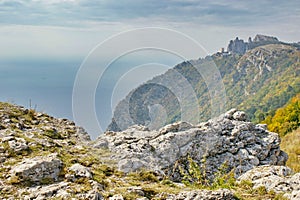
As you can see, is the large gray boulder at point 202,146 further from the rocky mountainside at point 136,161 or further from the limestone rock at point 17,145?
the limestone rock at point 17,145

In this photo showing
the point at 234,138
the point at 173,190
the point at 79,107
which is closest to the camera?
the point at 173,190

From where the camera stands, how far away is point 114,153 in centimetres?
919

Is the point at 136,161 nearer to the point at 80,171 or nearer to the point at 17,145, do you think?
the point at 80,171

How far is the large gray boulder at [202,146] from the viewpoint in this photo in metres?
9.89

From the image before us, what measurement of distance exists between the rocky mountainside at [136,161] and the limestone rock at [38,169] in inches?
0.7

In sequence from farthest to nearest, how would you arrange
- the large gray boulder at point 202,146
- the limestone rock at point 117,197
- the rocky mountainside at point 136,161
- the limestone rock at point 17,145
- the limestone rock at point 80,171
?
the large gray boulder at point 202,146
the limestone rock at point 17,145
the limestone rock at point 80,171
the rocky mountainside at point 136,161
the limestone rock at point 117,197

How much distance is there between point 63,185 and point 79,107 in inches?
248

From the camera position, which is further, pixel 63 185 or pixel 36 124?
pixel 36 124

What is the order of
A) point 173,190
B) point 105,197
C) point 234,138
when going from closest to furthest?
point 105,197
point 173,190
point 234,138

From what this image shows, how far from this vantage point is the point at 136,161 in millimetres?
8234

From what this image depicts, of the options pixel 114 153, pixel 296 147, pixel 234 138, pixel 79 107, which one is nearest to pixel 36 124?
pixel 79 107

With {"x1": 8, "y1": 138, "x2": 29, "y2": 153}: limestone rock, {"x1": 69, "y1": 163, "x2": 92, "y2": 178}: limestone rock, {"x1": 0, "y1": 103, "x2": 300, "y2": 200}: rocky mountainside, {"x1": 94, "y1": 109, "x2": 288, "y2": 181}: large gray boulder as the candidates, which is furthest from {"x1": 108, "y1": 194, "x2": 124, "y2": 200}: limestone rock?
{"x1": 94, "y1": 109, "x2": 288, "y2": 181}: large gray boulder

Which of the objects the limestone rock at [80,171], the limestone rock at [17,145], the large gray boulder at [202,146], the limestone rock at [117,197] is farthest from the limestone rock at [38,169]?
the large gray boulder at [202,146]

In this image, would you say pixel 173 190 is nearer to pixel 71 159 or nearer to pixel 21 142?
pixel 71 159
